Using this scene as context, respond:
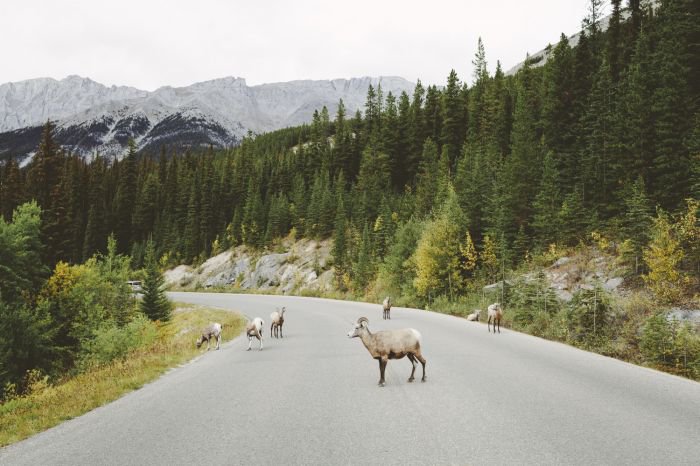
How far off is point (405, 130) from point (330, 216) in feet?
81.8

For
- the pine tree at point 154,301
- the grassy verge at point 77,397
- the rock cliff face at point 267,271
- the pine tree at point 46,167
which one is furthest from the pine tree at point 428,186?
the pine tree at point 46,167

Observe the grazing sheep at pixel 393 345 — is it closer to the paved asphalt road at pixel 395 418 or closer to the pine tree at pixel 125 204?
the paved asphalt road at pixel 395 418

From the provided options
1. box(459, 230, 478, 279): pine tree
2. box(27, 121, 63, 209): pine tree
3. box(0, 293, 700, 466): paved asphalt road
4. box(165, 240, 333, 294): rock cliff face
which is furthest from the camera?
box(165, 240, 333, 294): rock cliff face

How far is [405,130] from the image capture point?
78.6 metres

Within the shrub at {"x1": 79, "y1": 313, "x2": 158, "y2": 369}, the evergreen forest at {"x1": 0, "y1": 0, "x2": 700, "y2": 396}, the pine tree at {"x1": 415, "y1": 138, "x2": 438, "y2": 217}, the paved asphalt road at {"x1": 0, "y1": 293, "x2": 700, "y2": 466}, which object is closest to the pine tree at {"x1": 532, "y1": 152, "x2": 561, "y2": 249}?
the evergreen forest at {"x1": 0, "y1": 0, "x2": 700, "y2": 396}

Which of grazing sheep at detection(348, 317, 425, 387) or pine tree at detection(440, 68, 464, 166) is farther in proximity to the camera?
pine tree at detection(440, 68, 464, 166)

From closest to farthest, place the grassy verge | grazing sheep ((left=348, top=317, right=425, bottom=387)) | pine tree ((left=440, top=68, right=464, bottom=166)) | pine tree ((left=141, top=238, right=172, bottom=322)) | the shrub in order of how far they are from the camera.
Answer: the grassy verge
grazing sheep ((left=348, top=317, right=425, bottom=387))
the shrub
pine tree ((left=141, top=238, right=172, bottom=322))
pine tree ((left=440, top=68, right=464, bottom=166))

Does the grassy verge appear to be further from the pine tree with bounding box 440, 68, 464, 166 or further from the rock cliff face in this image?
the pine tree with bounding box 440, 68, 464, 166

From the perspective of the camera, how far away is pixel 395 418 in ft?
21.1

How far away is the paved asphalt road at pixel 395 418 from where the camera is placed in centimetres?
510

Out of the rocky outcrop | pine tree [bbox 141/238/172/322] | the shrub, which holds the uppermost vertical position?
the rocky outcrop

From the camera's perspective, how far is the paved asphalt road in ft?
16.7

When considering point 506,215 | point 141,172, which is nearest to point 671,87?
point 506,215

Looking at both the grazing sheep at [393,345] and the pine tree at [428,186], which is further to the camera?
the pine tree at [428,186]
